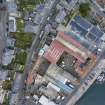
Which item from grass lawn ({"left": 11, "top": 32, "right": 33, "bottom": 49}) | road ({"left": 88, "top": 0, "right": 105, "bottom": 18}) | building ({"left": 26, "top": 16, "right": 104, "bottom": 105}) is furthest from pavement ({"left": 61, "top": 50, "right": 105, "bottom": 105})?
grass lawn ({"left": 11, "top": 32, "right": 33, "bottom": 49})

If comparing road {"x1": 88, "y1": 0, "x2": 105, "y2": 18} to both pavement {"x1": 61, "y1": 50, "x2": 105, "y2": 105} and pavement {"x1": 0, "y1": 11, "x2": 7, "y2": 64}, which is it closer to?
pavement {"x1": 61, "y1": 50, "x2": 105, "y2": 105}

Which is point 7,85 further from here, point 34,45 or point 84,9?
point 84,9

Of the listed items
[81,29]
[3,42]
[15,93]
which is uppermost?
[81,29]

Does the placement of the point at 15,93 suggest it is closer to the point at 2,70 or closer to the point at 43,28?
the point at 2,70

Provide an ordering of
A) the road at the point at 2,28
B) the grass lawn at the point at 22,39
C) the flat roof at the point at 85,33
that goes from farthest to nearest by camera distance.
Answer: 1. the grass lawn at the point at 22,39
2. the flat roof at the point at 85,33
3. the road at the point at 2,28

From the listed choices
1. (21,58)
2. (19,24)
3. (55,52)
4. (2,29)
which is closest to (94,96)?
(55,52)

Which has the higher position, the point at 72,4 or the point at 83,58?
the point at 72,4

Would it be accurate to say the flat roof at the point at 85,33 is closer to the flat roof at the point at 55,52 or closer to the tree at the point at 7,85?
the flat roof at the point at 55,52

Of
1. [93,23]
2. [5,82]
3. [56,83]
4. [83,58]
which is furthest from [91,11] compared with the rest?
[5,82]

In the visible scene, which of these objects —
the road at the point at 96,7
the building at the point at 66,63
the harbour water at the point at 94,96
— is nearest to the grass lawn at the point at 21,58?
the building at the point at 66,63
